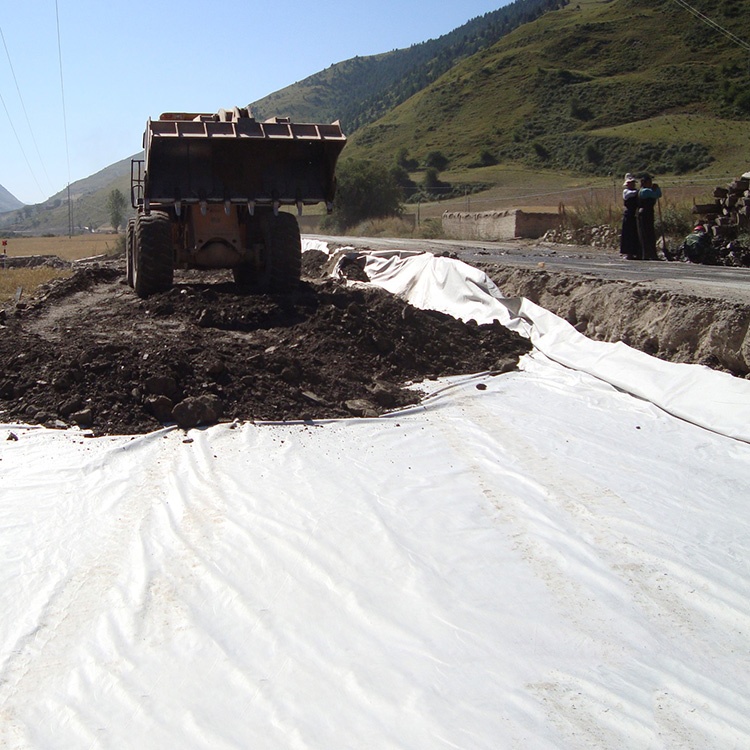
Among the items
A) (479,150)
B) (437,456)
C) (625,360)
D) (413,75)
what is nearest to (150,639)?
(437,456)

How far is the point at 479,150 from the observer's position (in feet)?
254

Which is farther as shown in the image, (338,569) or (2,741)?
(338,569)

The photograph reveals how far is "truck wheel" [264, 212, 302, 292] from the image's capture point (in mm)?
12398

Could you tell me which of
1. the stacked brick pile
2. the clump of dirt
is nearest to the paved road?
the stacked brick pile

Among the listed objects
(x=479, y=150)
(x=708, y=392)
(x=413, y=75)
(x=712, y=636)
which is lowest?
(x=712, y=636)

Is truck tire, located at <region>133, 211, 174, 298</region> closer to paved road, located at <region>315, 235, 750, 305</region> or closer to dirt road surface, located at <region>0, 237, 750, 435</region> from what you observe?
dirt road surface, located at <region>0, 237, 750, 435</region>

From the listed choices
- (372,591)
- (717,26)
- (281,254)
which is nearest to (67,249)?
(717,26)

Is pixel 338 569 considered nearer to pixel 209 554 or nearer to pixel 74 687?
pixel 209 554

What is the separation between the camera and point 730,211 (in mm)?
17125

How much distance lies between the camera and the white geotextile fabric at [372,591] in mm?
3139

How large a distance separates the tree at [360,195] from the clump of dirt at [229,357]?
3258 cm

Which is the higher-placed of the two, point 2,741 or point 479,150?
point 479,150

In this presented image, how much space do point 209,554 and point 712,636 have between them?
8.01 feet

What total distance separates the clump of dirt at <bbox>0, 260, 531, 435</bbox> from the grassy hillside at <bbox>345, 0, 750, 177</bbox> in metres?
42.0
